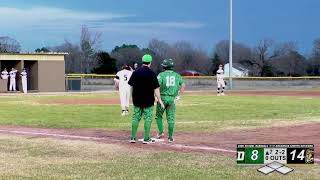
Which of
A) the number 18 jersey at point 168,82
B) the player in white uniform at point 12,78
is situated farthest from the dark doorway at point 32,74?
the number 18 jersey at point 168,82

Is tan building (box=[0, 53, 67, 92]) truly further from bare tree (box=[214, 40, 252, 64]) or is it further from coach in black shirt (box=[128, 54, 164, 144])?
bare tree (box=[214, 40, 252, 64])

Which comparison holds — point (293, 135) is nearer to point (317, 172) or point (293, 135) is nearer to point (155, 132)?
point (155, 132)

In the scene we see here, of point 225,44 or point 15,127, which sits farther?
point 225,44

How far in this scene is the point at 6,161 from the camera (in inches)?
400

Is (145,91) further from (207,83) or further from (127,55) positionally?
(127,55)

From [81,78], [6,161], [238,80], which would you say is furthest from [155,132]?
[238,80]

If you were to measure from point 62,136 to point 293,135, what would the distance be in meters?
5.71

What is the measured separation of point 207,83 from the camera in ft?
209

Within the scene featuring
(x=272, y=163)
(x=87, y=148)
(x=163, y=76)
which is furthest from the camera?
(x=163, y=76)

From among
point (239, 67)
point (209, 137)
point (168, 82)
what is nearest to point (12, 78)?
point (209, 137)
